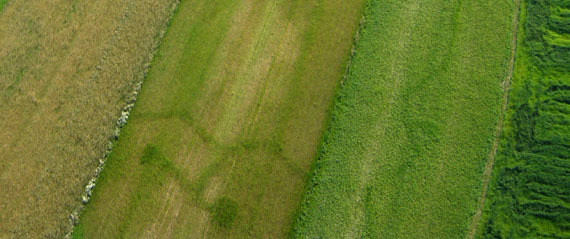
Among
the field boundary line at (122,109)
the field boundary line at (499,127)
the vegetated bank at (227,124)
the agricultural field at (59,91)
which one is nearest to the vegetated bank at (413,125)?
the field boundary line at (499,127)

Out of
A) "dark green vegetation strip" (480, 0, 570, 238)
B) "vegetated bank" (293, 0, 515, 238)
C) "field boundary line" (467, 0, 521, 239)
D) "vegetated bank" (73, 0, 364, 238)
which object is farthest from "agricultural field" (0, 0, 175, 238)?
"dark green vegetation strip" (480, 0, 570, 238)

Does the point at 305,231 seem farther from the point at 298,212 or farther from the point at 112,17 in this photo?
the point at 112,17

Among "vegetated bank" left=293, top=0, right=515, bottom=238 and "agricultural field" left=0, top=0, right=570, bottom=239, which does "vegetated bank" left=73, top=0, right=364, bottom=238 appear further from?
"vegetated bank" left=293, top=0, right=515, bottom=238

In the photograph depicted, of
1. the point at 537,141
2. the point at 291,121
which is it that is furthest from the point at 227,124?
the point at 537,141

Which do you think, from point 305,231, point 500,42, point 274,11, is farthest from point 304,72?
point 500,42

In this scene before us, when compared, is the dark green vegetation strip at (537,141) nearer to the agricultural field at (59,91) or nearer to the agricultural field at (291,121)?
the agricultural field at (291,121)

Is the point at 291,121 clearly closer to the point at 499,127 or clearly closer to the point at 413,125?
the point at 413,125
